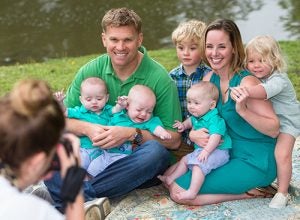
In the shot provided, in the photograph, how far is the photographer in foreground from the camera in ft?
5.53

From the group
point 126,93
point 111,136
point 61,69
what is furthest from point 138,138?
point 61,69

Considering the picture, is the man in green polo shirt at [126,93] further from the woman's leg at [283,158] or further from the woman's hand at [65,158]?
the woman's hand at [65,158]

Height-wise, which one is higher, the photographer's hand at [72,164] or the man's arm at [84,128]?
the photographer's hand at [72,164]

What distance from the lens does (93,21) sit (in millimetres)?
11586

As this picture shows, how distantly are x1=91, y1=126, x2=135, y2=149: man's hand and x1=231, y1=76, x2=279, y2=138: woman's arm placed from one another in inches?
27.1

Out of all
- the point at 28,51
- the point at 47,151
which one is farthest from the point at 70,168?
the point at 28,51

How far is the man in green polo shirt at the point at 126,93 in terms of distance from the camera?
10.9ft

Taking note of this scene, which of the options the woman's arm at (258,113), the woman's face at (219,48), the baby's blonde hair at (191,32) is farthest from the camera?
the baby's blonde hair at (191,32)

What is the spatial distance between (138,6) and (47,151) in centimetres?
1082

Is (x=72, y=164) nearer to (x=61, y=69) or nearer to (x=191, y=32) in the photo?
(x=191, y=32)

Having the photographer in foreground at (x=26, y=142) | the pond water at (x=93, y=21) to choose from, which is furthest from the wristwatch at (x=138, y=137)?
the pond water at (x=93, y=21)

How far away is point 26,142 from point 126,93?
6.24ft

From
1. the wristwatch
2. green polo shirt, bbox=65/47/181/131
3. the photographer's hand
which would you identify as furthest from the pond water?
the photographer's hand

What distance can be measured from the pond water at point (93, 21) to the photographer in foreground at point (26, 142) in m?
7.83
